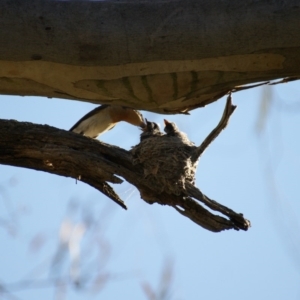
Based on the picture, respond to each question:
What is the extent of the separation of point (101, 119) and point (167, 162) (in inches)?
52.4

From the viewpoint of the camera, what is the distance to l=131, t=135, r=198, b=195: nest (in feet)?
11.2

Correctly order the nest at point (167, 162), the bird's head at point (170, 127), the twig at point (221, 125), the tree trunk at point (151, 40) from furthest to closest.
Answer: the bird's head at point (170, 127) < the nest at point (167, 162) < the twig at point (221, 125) < the tree trunk at point (151, 40)

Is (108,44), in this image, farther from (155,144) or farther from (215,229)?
(155,144)

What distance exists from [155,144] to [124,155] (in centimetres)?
80

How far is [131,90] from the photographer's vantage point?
9.77 feet

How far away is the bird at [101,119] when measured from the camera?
16.0 feet

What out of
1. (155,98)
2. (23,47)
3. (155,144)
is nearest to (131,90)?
(155,98)

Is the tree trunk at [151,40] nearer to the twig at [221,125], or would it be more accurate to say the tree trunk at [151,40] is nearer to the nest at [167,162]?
the twig at [221,125]

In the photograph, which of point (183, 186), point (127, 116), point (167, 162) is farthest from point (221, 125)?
point (127, 116)

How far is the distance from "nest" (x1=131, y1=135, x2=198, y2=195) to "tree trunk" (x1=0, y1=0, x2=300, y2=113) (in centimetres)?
74

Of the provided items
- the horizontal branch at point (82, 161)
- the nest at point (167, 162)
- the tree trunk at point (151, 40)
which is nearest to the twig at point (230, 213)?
the horizontal branch at point (82, 161)

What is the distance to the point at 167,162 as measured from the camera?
3.77 metres

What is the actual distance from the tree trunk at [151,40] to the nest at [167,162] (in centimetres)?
74

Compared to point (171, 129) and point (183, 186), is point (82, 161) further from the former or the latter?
point (171, 129)
